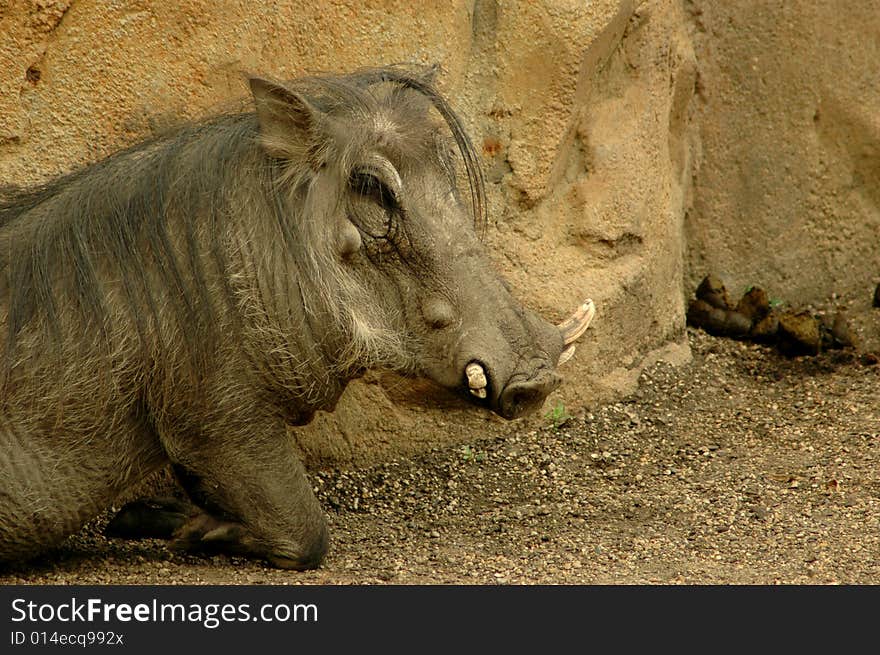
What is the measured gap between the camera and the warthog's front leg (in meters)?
3.41

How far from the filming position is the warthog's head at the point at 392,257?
11.0 ft

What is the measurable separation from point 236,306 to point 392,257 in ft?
1.32

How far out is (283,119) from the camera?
3342mm

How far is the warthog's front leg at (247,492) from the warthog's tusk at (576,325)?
0.77m

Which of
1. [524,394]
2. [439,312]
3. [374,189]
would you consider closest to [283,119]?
[374,189]

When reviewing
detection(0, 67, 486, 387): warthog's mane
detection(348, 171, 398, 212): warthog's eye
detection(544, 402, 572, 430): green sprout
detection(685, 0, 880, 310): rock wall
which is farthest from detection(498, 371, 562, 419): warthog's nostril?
detection(685, 0, 880, 310): rock wall

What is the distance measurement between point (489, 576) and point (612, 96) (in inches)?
76.8

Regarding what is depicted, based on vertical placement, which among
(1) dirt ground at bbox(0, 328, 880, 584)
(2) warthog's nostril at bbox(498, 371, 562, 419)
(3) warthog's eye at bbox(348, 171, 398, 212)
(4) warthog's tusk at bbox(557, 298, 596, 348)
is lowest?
(1) dirt ground at bbox(0, 328, 880, 584)

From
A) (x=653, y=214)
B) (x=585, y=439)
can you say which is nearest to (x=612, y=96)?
(x=653, y=214)

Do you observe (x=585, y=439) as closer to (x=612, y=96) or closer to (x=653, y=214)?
(x=653, y=214)

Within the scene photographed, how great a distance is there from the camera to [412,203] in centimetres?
338

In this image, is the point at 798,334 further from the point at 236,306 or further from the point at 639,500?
the point at 236,306

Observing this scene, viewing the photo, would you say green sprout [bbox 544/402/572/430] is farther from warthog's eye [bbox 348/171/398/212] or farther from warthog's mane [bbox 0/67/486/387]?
warthog's mane [bbox 0/67/486/387]

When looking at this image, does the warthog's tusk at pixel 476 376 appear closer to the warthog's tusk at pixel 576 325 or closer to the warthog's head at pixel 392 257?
the warthog's head at pixel 392 257
